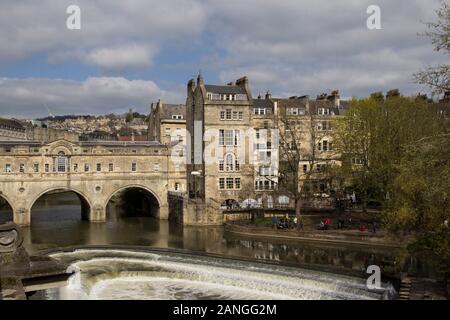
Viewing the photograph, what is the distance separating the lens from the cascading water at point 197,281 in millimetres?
25078

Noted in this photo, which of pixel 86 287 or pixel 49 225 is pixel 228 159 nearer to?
pixel 49 225

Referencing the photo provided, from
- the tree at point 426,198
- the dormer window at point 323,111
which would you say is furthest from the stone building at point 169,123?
the tree at point 426,198

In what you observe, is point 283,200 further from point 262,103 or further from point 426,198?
point 426,198

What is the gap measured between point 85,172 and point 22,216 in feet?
25.6

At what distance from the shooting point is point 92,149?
179 feet

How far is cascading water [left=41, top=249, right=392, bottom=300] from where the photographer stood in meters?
25.1

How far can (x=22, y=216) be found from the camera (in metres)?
50.9

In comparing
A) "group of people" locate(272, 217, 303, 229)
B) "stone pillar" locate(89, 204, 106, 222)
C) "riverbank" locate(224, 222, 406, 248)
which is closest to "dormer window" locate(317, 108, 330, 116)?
"group of people" locate(272, 217, 303, 229)

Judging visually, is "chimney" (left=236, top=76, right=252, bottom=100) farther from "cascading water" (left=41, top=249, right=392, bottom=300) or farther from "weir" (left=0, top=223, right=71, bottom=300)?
"weir" (left=0, top=223, right=71, bottom=300)

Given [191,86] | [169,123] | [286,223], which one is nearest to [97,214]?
[191,86]

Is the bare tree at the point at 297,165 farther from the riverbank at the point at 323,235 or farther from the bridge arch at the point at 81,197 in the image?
the bridge arch at the point at 81,197
